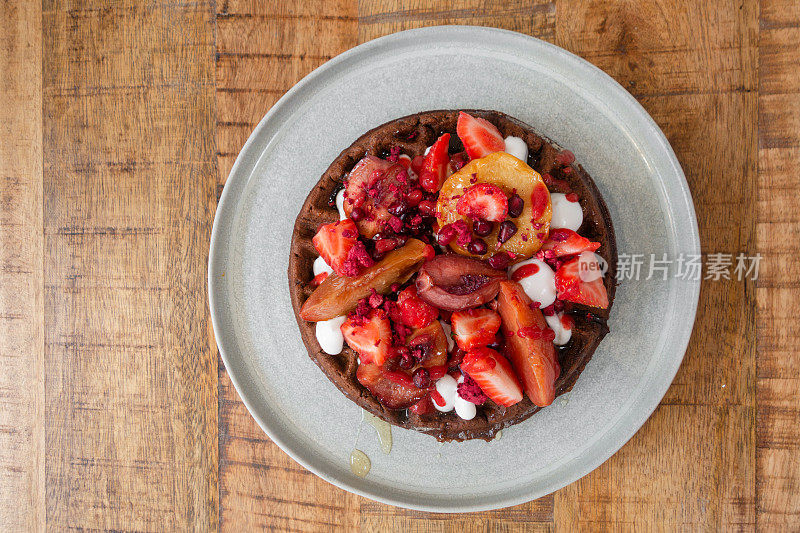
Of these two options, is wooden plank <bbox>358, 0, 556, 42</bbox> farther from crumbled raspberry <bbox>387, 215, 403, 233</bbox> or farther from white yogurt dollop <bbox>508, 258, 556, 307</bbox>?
white yogurt dollop <bbox>508, 258, 556, 307</bbox>

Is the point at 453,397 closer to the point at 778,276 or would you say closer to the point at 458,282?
the point at 458,282

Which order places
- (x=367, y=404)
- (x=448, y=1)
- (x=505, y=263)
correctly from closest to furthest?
1. (x=505, y=263)
2. (x=367, y=404)
3. (x=448, y=1)

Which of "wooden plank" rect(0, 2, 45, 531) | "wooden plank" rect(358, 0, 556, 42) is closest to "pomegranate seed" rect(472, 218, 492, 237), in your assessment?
"wooden plank" rect(358, 0, 556, 42)

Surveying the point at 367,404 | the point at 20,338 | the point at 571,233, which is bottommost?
→ the point at 367,404

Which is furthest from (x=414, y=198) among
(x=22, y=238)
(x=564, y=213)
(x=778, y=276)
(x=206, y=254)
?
(x=22, y=238)

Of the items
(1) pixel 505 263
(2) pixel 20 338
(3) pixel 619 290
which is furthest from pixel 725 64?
(2) pixel 20 338

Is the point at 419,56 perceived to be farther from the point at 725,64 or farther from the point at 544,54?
the point at 725,64
